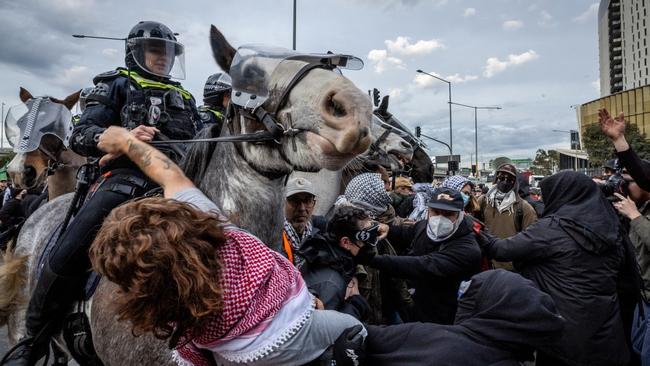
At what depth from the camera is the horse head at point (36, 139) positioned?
4371mm

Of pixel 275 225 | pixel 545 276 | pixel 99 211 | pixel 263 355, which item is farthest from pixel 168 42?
pixel 545 276

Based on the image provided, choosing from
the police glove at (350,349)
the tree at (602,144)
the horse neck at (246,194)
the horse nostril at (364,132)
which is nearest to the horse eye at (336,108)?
the horse nostril at (364,132)

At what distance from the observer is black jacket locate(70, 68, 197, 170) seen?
2791 mm

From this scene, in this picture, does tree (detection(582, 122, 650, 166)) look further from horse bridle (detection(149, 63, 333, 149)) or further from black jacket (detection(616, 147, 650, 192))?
horse bridle (detection(149, 63, 333, 149))

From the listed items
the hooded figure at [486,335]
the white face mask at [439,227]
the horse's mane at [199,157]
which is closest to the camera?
the hooded figure at [486,335]

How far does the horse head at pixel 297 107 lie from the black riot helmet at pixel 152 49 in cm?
65

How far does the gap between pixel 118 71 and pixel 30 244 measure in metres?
1.93

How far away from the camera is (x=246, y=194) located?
2.32 metres

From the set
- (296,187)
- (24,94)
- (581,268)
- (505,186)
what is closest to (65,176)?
(24,94)

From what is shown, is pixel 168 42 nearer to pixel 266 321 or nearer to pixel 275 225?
pixel 275 225

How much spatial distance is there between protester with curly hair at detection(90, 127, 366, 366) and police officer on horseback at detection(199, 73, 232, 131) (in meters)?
2.08

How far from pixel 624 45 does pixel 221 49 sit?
469 ft

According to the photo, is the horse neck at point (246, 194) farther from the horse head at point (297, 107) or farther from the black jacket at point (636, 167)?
the black jacket at point (636, 167)

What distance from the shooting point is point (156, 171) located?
2.15 meters
